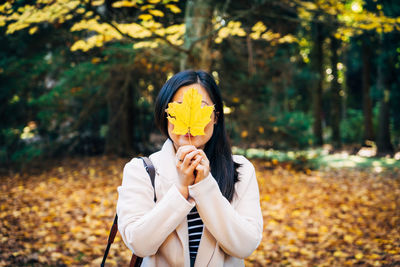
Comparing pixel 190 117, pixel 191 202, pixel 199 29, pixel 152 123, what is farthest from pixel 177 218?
pixel 199 29

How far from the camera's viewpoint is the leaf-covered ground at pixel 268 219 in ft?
12.7

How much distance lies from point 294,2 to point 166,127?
480cm

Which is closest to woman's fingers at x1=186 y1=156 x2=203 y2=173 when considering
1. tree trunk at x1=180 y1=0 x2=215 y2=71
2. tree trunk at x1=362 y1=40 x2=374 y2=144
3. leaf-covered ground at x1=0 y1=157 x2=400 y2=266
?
leaf-covered ground at x1=0 y1=157 x2=400 y2=266

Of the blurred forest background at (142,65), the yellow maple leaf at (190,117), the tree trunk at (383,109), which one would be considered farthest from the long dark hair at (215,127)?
the tree trunk at (383,109)

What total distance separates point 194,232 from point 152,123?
999 millimetres

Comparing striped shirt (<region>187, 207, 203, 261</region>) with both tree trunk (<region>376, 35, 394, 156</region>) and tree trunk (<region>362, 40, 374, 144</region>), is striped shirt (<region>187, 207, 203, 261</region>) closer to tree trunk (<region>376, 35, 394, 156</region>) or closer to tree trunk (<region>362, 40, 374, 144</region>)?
tree trunk (<region>376, 35, 394, 156</region>)

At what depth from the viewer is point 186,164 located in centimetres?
131

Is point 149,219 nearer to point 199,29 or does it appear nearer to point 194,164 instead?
point 194,164

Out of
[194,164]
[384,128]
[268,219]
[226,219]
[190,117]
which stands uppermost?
[190,117]

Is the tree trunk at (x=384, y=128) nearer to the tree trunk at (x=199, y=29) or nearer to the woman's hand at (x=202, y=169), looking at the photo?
the tree trunk at (x=199, y=29)

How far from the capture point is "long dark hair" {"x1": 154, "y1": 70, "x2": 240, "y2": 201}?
1595 mm

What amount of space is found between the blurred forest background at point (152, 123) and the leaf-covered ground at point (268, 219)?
3 cm

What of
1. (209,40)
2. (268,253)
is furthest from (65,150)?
(268,253)

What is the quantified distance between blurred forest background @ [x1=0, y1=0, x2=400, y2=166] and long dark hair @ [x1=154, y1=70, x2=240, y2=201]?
3.13 meters
